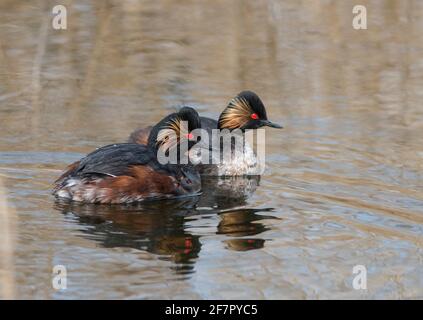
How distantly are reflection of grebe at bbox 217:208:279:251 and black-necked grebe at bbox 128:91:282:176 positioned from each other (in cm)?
150

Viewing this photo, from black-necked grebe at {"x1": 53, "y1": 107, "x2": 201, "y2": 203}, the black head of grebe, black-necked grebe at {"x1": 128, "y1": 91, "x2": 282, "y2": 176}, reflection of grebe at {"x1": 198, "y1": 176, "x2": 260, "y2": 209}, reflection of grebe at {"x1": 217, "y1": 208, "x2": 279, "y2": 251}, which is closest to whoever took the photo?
reflection of grebe at {"x1": 217, "y1": 208, "x2": 279, "y2": 251}

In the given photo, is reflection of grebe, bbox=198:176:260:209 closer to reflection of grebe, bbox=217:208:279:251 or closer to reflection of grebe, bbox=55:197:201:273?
reflection of grebe, bbox=55:197:201:273

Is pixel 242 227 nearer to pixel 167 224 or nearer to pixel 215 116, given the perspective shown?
pixel 167 224

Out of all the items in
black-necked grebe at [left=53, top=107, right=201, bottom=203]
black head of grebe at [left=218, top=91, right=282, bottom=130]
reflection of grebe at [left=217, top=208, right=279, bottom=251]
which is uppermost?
black head of grebe at [left=218, top=91, right=282, bottom=130]

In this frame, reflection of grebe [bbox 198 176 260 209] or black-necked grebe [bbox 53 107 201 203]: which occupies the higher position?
black-necked grebe [bbox 53 107 201 203]

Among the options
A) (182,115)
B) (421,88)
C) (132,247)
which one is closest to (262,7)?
Answer: (421,88)

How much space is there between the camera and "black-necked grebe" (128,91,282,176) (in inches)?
383

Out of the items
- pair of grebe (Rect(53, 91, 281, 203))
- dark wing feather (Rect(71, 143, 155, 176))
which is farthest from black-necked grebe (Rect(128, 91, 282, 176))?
dark wing feather (Rect(71, 143, 155, 176))

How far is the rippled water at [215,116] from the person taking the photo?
652cm

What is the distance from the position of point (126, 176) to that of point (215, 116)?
2.70 metres

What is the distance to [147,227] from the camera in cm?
763

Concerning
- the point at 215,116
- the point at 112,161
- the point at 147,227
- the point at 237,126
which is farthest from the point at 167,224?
the point at 215,116

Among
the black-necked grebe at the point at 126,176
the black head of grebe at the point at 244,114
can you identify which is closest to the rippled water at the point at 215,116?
the black-necked grebe at the point at 126,176

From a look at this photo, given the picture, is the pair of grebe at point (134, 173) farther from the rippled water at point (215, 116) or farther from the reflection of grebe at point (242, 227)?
the reflection of grebe at point (242, 227)
